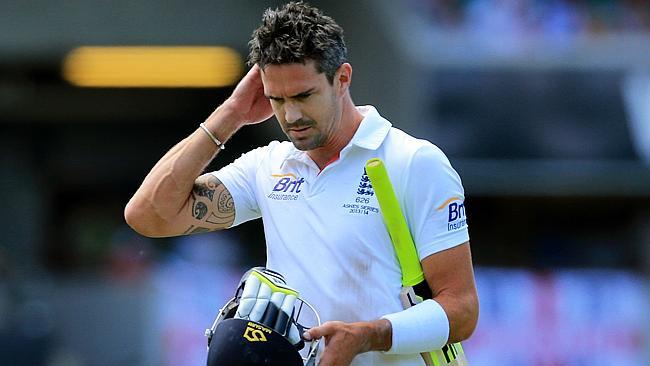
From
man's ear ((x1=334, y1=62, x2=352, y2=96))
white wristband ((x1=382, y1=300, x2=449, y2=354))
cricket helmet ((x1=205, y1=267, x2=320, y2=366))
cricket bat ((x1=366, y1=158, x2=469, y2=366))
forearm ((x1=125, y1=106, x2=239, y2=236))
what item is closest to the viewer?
cricket helmet ((x1=205, y1=267, x2=320, y2=366))

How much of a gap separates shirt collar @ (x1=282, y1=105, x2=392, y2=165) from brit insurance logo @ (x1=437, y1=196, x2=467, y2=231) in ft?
1.00

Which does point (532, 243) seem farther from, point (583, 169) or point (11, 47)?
point (11, 47)

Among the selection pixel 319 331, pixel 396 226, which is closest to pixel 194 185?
pixel 396 226

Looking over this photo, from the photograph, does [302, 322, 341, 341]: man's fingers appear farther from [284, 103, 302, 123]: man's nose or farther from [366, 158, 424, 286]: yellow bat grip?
[284, 103, 302, 123]: man's nose

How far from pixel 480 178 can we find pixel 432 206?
961 centimetres

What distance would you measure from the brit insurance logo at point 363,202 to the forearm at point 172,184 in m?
0.60

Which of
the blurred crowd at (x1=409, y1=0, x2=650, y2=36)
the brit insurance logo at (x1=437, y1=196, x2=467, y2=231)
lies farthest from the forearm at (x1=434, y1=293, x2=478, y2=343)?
the blurred crowd at (x1=409, y1=0, x2=650, y2=36)

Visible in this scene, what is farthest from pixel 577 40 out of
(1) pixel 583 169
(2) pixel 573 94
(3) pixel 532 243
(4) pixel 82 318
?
(4) pixel 82 318

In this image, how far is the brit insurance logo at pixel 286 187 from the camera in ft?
13.5

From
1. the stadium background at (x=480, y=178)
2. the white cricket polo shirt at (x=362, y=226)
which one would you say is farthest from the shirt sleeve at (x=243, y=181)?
the stadium background at (x=480, y=178)

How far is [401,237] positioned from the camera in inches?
154

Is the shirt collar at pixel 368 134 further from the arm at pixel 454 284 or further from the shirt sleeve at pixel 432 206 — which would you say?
the arm at pixel 454 284

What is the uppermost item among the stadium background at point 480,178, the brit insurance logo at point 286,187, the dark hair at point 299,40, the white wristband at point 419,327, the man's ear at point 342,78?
the dark hair at point 299,40

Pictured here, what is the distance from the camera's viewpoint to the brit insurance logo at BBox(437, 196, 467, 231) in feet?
12.8
